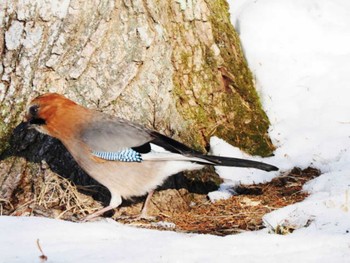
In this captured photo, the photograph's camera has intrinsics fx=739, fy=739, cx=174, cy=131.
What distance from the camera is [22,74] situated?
22.5ft

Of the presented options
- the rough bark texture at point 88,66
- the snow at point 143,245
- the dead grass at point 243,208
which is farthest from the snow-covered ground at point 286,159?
the rough bark texture at point 88,66

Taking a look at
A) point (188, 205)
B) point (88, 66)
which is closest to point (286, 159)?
point (188, 205)

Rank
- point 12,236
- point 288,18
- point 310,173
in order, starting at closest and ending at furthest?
1. point 12,236
2. point 310,173
3. point 288,18

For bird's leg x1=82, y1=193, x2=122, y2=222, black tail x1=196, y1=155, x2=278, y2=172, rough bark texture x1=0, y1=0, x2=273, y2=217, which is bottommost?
bird's leg x1=82, y1=193, x2=122, y2=222

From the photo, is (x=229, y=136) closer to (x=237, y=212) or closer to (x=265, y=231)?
(x=237, y=212)

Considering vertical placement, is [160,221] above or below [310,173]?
below

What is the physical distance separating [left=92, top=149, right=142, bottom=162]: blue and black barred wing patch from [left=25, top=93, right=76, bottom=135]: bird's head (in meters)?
0.50

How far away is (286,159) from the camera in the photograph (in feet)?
24.7

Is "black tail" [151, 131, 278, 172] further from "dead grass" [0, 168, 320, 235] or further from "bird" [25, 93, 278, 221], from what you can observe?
"dead grass" [0, 168, 320, 235]

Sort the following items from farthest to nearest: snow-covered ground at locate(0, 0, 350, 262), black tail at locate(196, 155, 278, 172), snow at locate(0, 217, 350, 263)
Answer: black tail at locate(196, 155, 278, 172), snow-covered ground at locate(0, 0, 350, 262), snow at locate(0, 217, 350, 263)

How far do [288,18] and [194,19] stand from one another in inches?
55.8

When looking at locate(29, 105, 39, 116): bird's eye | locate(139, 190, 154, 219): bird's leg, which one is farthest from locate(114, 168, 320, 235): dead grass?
locate(29, 105, 39, 116): bird's eye

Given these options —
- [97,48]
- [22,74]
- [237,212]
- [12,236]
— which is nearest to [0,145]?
[22,74]

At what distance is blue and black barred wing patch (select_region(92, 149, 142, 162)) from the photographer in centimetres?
659
